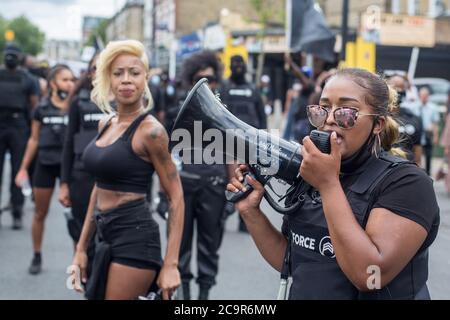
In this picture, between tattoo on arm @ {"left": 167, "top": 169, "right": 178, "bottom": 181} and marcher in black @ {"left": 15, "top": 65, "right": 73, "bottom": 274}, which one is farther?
marcher in black @ {"left": 15, "top": 65, "right": 73, "bottom": 274}

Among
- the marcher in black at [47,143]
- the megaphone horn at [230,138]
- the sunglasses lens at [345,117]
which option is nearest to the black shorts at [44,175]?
the marcher in black at [47,143]

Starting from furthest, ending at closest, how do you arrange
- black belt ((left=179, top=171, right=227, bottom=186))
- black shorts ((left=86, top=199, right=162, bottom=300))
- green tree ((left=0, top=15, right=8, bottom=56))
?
green tree ((left=0, top=15, right=8, bottom=56))
black belt ((left=179, top=171, right=227, bottom=186))
black shorts ((left=86, top=199, right=162, bottom=300))

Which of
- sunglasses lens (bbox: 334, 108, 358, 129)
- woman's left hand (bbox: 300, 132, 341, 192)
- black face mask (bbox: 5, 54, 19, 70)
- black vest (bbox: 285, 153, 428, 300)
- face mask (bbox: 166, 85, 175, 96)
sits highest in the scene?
black face mask (bbox: 5, 54, 19, 70)

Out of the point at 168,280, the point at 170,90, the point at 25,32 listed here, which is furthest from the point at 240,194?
the point at 25,32

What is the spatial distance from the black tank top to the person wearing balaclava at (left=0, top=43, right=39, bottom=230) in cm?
469

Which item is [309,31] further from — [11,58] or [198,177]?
[198,177]

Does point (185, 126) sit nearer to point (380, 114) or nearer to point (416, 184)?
point (380, 114)

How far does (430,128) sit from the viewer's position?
11523mm

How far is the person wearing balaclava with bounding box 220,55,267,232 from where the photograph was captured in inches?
272

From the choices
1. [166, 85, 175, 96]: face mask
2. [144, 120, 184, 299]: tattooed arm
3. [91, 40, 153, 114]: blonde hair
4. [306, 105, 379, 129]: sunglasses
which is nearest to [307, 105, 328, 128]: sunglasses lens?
[306, 105, 379, 129]: sunglasses

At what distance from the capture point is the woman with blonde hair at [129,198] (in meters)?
3.31

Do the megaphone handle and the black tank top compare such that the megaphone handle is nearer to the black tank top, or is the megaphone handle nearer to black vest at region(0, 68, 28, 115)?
the black tank top
